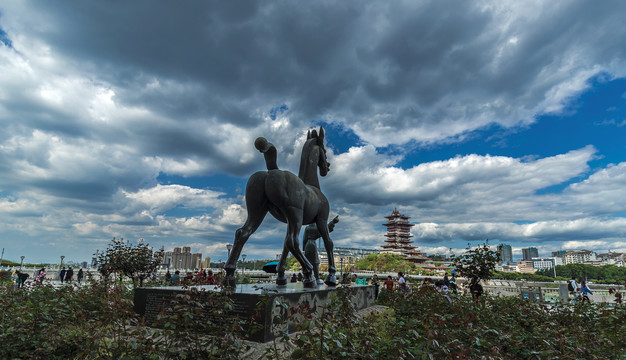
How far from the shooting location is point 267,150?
675 cm

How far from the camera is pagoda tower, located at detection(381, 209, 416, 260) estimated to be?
93250mm

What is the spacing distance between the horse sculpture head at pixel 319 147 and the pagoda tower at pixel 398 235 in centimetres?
8741

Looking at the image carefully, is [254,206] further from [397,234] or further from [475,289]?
[397,234]

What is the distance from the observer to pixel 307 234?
8938 mm

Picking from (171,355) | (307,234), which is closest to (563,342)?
(171,355)

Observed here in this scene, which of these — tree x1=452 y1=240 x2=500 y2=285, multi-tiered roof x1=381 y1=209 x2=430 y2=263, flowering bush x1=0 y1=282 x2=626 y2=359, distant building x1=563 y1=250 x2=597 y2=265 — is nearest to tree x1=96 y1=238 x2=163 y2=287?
flowering bush x1=0 y1=282 x2=626 y2=359

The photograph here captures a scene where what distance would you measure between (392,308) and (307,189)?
14.5ft

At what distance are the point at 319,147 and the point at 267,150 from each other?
2.43 metres

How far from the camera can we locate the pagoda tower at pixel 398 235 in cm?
9325

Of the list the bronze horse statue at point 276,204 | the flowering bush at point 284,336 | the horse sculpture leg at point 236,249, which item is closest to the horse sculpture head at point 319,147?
the bronze horse statue at point 276,204

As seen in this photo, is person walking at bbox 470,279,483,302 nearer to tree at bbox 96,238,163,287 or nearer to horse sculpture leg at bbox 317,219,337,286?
horse sculpture leg at bbox 317,219,337,286

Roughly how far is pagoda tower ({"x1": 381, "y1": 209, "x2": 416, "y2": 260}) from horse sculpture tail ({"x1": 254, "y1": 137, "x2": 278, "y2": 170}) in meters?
90.0

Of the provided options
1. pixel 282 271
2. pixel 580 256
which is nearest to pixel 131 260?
pixel 282 271

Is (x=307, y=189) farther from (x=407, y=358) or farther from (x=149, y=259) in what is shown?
(x=149, y=259)
